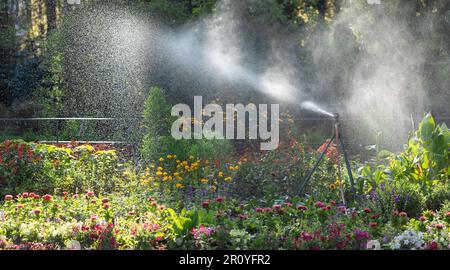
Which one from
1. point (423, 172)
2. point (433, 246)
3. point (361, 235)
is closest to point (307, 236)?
point (361, 235)

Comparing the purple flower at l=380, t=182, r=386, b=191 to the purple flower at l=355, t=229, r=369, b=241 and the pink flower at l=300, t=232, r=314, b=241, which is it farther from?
the pink flower at l=300, t=232, r=314, b=241

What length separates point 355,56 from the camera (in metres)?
11.2

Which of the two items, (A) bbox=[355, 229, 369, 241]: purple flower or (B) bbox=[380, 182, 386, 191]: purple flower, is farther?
(B) bbox=[380, 182, 386, 191]: purple flower

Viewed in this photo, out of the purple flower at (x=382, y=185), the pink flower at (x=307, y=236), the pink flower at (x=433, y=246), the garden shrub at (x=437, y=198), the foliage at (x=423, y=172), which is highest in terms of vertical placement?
the foliage at (x=423, y=172)

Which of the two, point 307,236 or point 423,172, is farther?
point 423,172

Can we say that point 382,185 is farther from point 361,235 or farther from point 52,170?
point 52,170

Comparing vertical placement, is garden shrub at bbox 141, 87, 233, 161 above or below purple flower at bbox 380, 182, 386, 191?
above

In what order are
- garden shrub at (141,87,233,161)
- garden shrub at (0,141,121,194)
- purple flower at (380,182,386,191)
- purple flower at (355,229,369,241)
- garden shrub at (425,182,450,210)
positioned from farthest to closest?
garden shrub at (141,87,233,161) < garden shrub at (0,141,121,194) < purple flower at (380,182,386,191) < garden shrub at (425,182,450,210) < purple flower at (355,229,369,241)

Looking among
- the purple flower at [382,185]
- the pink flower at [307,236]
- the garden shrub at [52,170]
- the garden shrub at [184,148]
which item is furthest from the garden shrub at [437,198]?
the garden shrub at [52,170]

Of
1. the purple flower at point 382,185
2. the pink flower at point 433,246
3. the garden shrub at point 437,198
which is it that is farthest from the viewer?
the purple flower at point 382,185

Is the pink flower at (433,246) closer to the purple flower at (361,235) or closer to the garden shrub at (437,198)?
the purple flower at (361,235)

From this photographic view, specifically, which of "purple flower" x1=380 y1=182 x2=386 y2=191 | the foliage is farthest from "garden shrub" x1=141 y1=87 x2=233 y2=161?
"purple flower" x1=380 y1=182 x2=386 y2=191

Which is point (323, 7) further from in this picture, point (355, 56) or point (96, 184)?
point (96, 184)

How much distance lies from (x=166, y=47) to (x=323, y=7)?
170 inches
